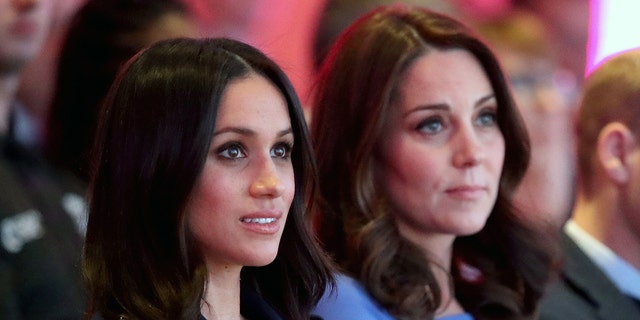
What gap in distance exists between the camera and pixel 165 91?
2.06m

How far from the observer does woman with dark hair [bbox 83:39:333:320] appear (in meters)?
2.02

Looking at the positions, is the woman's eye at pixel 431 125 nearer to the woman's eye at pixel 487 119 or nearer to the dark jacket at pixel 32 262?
the woman's eye at pixel 487 119

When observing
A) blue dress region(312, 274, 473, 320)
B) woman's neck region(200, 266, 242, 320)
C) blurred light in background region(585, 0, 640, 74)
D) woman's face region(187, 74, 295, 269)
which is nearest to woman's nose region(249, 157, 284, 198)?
woman's face region(187, 74, 295, 269)

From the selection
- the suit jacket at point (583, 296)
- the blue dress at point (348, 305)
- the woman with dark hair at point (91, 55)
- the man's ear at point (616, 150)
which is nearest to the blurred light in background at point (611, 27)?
the man's ear at point (616, 150)

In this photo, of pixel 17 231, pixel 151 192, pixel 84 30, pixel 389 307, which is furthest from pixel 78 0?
pixel 151 192

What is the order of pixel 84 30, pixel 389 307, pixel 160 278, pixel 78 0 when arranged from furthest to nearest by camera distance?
pixel 78 0, pixel 84 30, pixel 389 307, pixel 160 278

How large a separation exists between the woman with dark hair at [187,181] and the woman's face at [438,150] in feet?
1.67

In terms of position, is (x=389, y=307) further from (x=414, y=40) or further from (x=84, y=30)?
(x=84, y=30)

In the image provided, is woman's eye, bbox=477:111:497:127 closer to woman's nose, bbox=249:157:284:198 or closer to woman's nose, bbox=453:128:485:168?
woman's nose, bbox=453:128:485:168

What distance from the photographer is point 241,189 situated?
Answer: 6.80ft

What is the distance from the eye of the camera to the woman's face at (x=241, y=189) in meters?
2.06

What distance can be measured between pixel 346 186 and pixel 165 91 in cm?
73

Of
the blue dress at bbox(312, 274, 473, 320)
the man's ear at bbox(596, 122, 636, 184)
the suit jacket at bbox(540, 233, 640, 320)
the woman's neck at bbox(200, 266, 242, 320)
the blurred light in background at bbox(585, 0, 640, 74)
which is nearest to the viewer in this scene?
the woman's neck at bbox(200, 266, 242, 320)

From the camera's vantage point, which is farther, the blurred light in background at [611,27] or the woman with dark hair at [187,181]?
the blurred light in background at [611,27]
